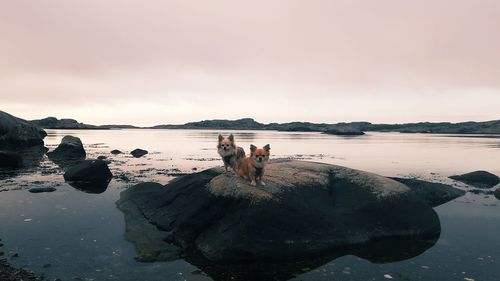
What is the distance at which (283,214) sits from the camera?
12719 mm

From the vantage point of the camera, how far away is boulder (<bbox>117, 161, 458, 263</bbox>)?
1193 cm

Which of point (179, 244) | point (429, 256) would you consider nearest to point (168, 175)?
point (179, 244)

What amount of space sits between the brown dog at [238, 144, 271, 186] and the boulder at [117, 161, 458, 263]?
385mm

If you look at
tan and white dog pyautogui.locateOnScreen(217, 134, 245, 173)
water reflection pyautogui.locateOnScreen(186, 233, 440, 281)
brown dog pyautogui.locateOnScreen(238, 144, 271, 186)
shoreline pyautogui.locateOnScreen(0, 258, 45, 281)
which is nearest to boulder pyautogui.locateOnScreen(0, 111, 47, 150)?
tan and white dog pyautogui.locateOnScreen(217, 134, 245, 173)

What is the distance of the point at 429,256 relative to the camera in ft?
38.5

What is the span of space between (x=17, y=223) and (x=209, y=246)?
8341 mm

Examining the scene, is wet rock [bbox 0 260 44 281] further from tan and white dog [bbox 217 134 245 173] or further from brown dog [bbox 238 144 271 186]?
tan and white dog [bbox 217 134 245 173]

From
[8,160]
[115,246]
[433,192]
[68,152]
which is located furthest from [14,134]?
[433,192]

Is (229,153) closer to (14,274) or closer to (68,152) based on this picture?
(14,274)

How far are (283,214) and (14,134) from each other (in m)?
54.3

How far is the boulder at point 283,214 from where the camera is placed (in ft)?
39.1

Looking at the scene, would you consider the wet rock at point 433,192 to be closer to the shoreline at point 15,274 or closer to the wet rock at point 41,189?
the shoreline at point 15,274

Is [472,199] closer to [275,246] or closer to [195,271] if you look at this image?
[275,246]

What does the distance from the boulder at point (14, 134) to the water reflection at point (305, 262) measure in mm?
52163
